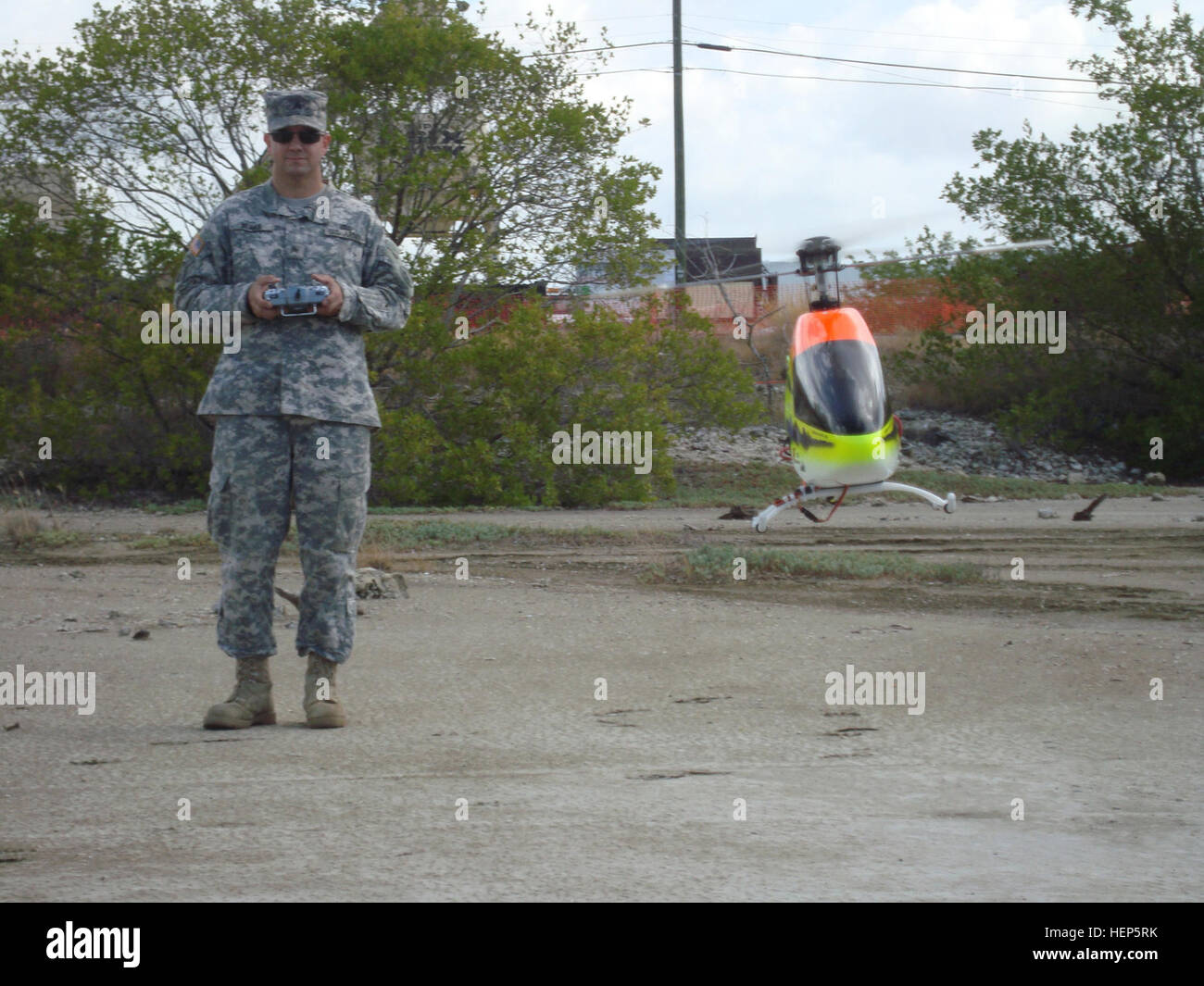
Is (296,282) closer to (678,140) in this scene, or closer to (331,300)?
(331,300)

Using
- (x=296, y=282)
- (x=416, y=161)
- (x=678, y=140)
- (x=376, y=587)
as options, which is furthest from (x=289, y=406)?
(x=678, y=140)

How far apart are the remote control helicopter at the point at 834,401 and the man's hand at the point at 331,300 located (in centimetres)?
400

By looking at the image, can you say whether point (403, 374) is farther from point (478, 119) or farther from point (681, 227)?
point (681, 227)

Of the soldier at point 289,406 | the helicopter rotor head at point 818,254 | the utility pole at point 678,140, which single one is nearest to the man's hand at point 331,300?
the soldier at point 289,406

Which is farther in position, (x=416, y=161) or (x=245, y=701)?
(x=416, y=161)

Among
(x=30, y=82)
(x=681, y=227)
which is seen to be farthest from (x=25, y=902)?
(x=681, y=227)

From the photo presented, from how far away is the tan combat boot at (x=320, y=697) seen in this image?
557 centimetres

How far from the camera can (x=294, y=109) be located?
546 cm

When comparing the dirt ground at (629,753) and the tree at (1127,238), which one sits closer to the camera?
the dirt ground at (629,753)

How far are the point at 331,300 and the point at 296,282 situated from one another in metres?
0.25

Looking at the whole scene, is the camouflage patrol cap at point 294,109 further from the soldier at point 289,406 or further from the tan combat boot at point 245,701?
the tan combat boot at point 245,701

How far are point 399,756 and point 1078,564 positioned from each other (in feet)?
27.3

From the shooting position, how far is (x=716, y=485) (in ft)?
69.0

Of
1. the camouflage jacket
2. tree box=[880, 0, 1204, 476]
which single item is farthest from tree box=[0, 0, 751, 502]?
the camouflage jacket
